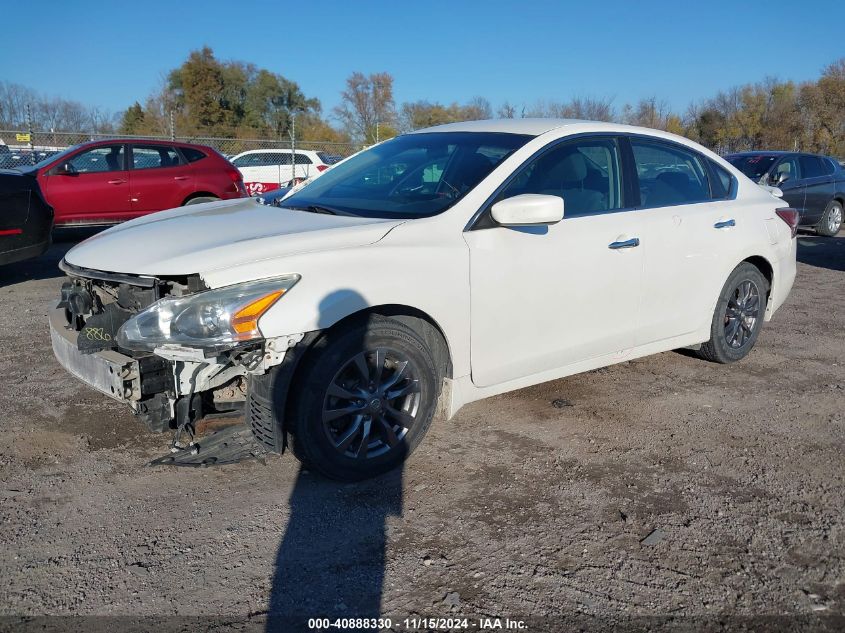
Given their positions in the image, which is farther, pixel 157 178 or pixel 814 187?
pixel 814 187

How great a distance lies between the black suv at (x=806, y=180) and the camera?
1258 centimetres

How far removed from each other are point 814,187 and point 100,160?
1236 centimetres

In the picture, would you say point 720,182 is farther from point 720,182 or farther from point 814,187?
point 814,187

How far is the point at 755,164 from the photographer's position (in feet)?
41.8

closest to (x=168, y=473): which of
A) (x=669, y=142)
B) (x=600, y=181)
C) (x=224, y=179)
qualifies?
(x=600, y=181)

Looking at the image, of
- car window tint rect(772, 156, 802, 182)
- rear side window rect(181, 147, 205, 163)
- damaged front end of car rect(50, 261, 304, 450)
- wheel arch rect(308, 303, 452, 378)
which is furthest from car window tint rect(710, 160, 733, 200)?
rear side window rect(181, 147, 205, 163)

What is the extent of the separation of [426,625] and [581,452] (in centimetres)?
166

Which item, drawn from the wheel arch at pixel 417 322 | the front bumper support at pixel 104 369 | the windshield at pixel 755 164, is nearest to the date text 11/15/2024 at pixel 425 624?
the wheel arch at pixel 417 322

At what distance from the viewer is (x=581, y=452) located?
3879mm

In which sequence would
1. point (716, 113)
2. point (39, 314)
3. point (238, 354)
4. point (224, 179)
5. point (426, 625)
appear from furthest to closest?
point (716, 113), point (224, 179), point (39, 314), point (238, 354), point (426, 625)

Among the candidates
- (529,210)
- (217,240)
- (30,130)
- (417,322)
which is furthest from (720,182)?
(30,130)

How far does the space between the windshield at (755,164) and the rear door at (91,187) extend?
10305 millimetres

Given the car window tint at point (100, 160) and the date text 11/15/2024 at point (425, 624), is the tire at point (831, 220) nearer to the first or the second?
the car window tint at point (100, 160)

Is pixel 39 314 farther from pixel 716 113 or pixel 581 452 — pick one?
pixel 716 113
